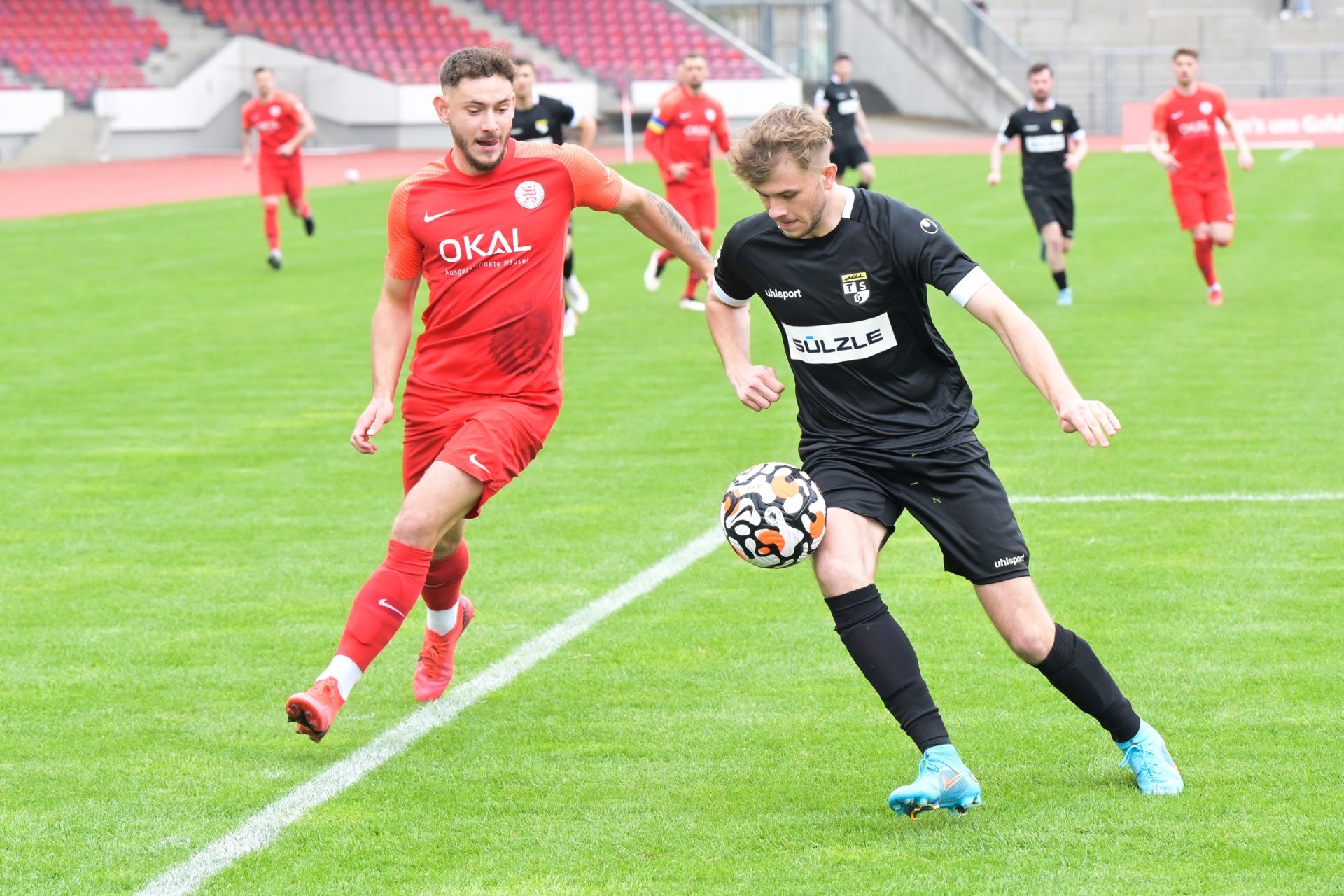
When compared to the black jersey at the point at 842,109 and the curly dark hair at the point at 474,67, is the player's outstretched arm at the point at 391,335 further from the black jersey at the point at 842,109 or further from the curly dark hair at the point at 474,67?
the black jersey at the point at 842,109

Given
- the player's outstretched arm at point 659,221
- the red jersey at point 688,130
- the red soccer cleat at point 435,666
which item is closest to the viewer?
the player's outstretched arm at point 659,221

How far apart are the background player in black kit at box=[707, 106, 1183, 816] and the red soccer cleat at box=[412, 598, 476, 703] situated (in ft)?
5.42

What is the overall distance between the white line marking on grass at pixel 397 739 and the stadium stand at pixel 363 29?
140ft

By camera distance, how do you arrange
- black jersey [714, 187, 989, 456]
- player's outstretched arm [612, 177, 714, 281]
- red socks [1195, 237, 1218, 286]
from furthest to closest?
1. red socks [1195, 237, 1218, 286]
2. player's outstretched arm [612, 177, 714, 281]
3. black jersey [714, 187, 989, 456]

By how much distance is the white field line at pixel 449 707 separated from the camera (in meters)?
4.63

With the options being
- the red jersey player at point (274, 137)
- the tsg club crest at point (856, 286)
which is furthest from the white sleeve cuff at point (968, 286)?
the red jersey player at point (274, 137)

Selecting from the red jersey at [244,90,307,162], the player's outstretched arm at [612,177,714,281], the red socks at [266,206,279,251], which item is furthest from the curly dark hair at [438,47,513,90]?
the red jersey at [244,90,307,162]

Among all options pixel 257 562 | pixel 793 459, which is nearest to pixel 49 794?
pixel 257 562

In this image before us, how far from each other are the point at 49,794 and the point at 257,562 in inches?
118

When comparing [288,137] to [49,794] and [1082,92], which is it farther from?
[1082,92]

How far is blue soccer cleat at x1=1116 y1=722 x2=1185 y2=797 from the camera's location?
496 centimetres

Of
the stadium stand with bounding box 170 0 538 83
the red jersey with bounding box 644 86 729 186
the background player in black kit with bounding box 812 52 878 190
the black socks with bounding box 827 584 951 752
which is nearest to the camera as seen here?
the black socks with bounding box 827 584 951 752

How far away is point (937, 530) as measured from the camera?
16.2 ft

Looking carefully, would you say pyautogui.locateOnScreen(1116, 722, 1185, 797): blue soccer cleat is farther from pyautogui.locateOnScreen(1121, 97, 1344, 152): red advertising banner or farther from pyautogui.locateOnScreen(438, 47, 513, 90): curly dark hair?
pyautogui.locateOnScreen(1121, 97, 1344, 152): red advertising banner
